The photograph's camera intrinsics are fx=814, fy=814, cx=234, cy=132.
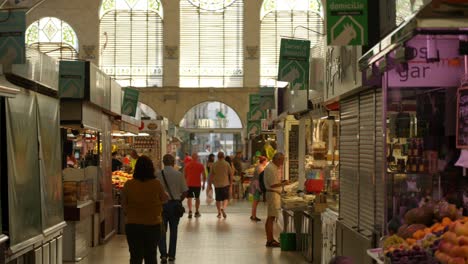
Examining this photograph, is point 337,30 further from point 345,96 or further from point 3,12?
point 3,12

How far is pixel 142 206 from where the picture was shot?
8.12 metres

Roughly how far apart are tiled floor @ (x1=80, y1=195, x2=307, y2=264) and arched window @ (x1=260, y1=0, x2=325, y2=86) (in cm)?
1957

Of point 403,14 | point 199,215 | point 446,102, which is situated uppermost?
point 403,14

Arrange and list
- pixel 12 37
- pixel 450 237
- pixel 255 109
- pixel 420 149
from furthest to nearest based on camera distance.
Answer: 1. pixel 255 109
2. pixel 12 37
3. pixel 420 149
4. pixel 450 237

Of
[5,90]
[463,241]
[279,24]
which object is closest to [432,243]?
[463,241]

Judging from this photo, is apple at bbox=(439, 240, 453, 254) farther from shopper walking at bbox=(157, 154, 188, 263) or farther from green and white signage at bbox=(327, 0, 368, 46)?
shopper walking at bbox=(157, 154, 188, 263)

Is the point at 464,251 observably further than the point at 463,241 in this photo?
No

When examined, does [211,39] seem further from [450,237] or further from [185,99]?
[450,237]

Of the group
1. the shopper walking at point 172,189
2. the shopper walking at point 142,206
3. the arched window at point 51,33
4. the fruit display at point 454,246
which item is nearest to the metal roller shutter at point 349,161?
the shopper walking at point 142,206

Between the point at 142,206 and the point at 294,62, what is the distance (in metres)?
4.63

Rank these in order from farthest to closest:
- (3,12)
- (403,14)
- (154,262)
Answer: (154,262), (3,12), (403,14)

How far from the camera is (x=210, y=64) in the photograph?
37469mm

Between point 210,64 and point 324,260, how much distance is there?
92.7 ft

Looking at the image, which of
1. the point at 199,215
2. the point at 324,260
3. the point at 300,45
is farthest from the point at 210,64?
the point at 324,260
